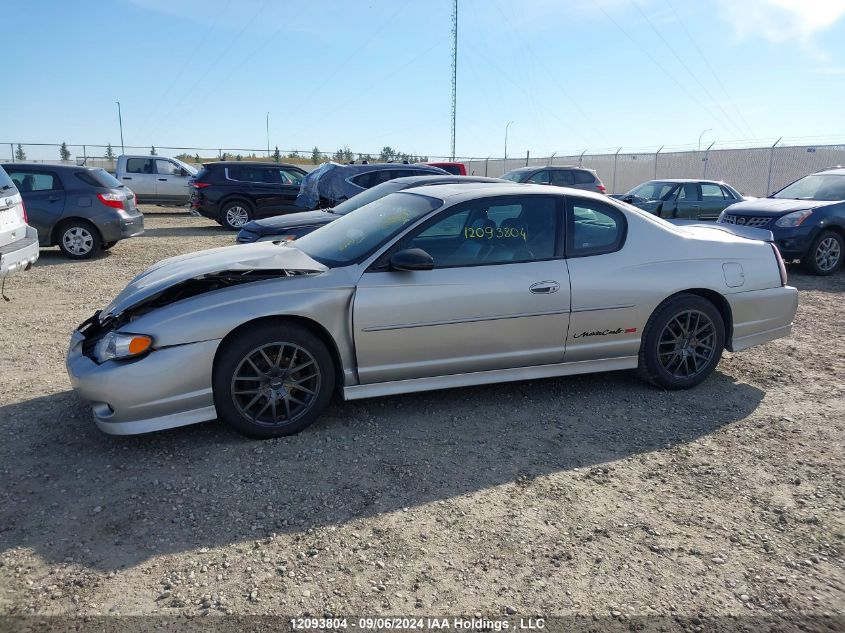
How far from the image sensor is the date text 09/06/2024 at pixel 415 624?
2486 mm

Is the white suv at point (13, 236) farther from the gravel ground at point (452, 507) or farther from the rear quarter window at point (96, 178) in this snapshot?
the rear quarter window at point (96, 178)

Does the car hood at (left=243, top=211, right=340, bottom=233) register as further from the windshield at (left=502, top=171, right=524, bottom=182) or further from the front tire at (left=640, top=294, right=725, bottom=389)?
the windshield at (left=502, top=171, right=524, bottom=182)

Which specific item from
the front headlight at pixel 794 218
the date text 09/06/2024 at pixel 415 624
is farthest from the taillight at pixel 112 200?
the front headlight at pixel 794 218

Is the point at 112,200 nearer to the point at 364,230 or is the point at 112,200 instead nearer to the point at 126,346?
the point at 364,230

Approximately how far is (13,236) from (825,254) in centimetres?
1134

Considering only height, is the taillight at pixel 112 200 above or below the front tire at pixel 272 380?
above

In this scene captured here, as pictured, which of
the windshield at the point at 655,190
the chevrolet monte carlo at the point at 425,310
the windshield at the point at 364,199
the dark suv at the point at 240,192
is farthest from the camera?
the dark suv at the point at 240,192

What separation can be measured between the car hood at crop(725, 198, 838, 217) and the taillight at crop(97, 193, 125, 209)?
34.7 ft

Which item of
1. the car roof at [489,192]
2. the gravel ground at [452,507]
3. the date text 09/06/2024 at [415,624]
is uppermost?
the car roof at [489,192]

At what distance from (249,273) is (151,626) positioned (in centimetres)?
220

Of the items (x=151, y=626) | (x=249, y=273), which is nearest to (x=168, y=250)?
(x=249, y=273)

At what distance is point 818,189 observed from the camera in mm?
11180

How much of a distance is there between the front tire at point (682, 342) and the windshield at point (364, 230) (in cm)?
187

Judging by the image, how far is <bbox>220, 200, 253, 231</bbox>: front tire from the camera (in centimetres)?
1587
